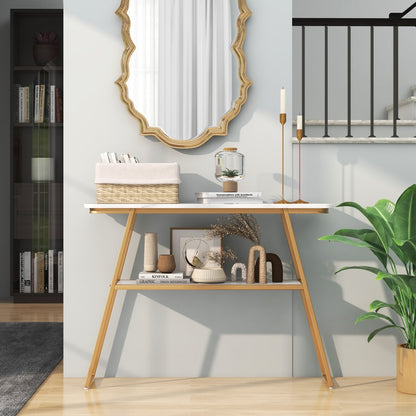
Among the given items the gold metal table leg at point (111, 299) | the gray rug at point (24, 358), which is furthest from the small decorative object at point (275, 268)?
the gray rug at point (24, 358)

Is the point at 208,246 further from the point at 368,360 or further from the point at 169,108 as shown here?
the point at 368,360

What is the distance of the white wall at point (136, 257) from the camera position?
2611 millimetres

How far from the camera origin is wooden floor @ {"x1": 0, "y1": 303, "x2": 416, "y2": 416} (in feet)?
7.14

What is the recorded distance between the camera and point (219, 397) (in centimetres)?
234

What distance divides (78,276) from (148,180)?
0.62 m

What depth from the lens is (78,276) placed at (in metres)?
2.61

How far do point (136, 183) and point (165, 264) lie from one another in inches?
15.1

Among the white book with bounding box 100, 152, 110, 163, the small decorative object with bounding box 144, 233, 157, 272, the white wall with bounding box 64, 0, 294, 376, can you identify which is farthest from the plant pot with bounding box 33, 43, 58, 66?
the small decorative object with bounding box 144, 233, 157, 272

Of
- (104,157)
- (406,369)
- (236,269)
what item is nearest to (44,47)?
(104,157)

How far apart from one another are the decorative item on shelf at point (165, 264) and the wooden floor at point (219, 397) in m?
0.54

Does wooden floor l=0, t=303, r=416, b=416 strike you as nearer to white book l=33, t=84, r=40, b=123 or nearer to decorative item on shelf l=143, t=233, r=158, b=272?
decorative item on shelf l=143, t=233, r=158, b=272

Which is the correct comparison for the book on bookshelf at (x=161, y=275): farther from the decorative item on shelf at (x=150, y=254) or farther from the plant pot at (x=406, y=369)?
the plant pot at (x=406, y=369)

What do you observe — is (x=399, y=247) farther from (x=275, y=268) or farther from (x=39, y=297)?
(x=39, y=297)

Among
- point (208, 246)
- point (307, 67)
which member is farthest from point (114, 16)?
point (307, 67)
